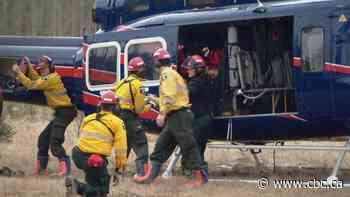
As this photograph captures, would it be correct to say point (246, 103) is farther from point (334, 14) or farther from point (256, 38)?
point (334, 14)

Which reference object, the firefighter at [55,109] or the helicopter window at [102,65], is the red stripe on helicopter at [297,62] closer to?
the helicopter window at [102,65]

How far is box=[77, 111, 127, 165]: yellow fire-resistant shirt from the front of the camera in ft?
32.9

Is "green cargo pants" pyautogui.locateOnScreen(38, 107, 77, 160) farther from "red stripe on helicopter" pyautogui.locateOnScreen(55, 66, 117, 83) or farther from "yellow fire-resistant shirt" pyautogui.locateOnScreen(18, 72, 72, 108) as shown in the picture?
"red stripe on helicopter" pyautogui.locateOnScreen(55, 66, 117, 83)

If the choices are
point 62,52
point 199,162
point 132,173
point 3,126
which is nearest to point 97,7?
point 62,52

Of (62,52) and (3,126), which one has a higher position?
(62,52)

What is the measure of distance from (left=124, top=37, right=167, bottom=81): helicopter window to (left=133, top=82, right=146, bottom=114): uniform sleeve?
757 mm

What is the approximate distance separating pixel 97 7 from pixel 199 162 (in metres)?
4.38

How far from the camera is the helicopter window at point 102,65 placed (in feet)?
45.6

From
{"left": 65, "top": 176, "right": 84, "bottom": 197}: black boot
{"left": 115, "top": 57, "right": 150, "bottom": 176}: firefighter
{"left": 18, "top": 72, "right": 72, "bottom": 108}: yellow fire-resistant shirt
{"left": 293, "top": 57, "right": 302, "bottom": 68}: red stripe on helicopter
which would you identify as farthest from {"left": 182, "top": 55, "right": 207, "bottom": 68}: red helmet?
{"left": 65, "top": 176, "right": 84, "bottom": 197}: black boot

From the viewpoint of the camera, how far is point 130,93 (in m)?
12.4

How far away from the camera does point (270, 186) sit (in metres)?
12.0

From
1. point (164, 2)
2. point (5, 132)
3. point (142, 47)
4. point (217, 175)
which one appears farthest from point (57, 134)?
point (5, 132)

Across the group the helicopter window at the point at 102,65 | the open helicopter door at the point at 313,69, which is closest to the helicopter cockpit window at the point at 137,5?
the helicopter window at the point at 102,65

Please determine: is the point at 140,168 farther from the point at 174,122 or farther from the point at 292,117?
the point at 292,117
